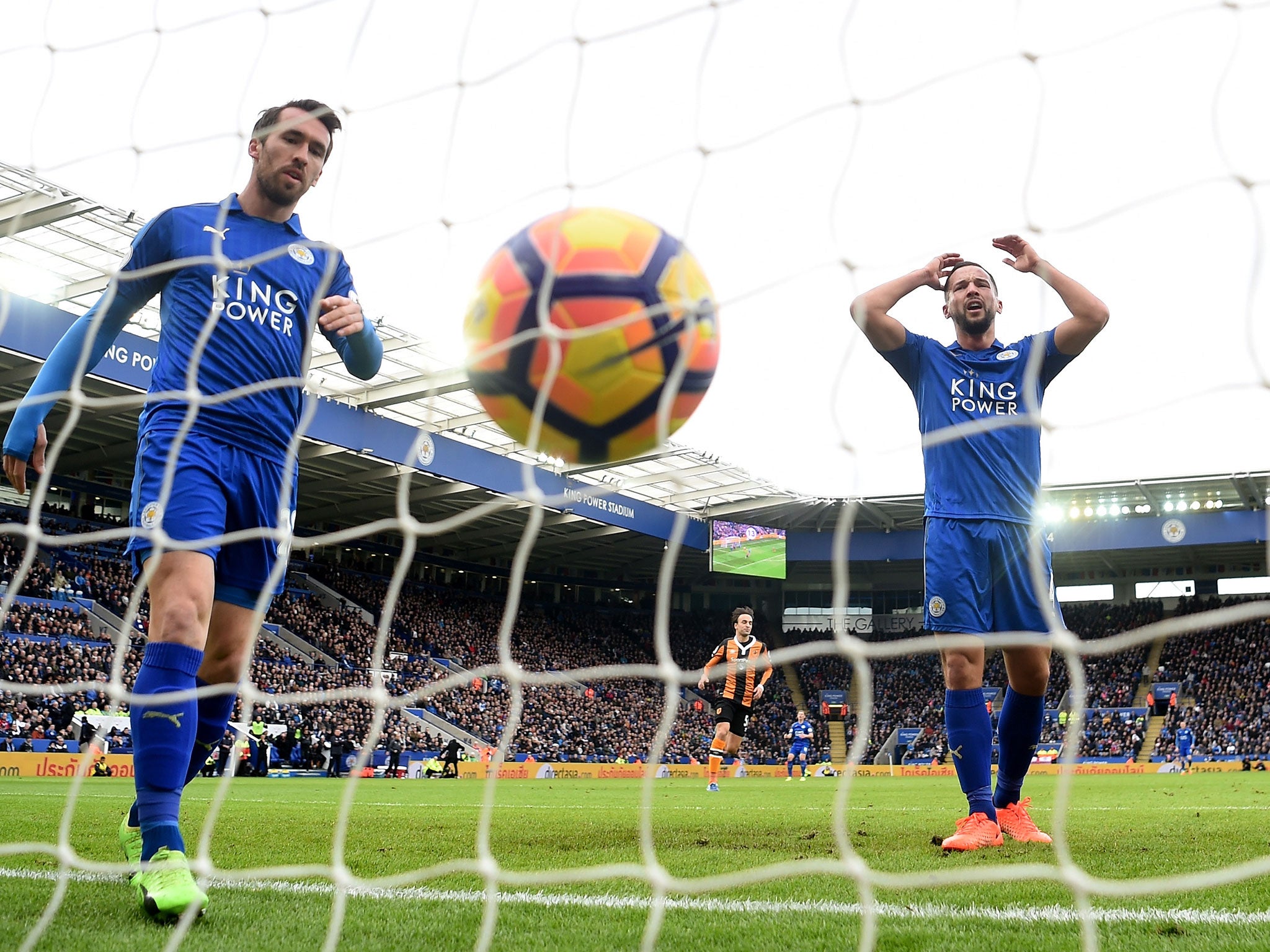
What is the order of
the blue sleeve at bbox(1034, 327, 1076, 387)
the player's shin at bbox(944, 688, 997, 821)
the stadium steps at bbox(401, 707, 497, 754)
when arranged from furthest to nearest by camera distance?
the stadium steps at bbox(401, 707, 497, 754) < the player's shin at bbox(944, 688, 997, 821) < the blue sleeve at bbox(1034, 327, 1076, 387)

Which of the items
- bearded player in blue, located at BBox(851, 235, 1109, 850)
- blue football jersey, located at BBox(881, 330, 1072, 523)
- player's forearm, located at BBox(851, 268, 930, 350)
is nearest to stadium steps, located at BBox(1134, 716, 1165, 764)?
bearded player in blue, located at BBox(851, 235, 1109, 850)

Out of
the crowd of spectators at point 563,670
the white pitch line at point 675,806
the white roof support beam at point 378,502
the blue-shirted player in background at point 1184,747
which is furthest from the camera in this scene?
the white roof support beam at point 378,502

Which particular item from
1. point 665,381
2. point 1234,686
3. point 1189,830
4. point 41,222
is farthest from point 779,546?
point 665,381

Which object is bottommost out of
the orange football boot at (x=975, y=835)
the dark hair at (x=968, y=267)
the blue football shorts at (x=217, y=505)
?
the orange football boot at (x=975, y=835)

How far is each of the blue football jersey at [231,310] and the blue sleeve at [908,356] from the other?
2.06m

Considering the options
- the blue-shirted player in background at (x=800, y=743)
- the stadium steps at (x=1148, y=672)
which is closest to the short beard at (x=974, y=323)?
the blue-shirted player in background at (x=800, y=743)

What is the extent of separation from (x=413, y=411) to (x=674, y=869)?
1931cm

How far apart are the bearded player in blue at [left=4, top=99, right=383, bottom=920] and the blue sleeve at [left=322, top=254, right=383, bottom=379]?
1cm

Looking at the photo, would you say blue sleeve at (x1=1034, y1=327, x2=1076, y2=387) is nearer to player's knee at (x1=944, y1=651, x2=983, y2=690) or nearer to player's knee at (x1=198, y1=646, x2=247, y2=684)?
player's knee at (x1=944, y1=651, x2=983, y2=690)

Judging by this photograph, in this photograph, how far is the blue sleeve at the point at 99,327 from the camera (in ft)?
10.1

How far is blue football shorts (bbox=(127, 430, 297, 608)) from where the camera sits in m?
2.82

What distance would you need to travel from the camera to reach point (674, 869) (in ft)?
11.5

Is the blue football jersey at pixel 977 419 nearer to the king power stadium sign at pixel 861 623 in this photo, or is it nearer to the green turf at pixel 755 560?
the green turf at pixel 755 560

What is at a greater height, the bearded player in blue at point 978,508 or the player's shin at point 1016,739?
the bearded player in blue at point 978,508
